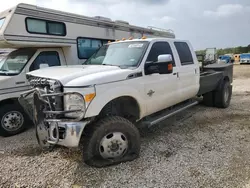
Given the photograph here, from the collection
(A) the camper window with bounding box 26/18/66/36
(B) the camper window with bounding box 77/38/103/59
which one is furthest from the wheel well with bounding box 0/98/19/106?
(B) the camper window with bounding box 77/38/103/59

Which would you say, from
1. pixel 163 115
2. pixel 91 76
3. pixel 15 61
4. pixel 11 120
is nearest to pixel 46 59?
pixel 15 61

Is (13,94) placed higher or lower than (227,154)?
higher

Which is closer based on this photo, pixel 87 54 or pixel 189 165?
pixel 189 165

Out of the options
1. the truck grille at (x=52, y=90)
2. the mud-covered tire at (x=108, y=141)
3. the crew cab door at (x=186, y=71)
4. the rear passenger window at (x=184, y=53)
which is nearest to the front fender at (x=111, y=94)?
the mud-covered tire at (x=108, y=141)

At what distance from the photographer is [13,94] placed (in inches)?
201

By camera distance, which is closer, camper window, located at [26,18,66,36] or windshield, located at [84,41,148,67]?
windshield, located at [84,41,148,67]

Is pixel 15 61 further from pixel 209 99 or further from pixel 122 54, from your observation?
pixel 209 99

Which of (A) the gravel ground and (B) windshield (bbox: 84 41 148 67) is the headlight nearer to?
(A) the gravel ground

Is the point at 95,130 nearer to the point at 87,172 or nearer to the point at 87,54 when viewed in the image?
the point at 87,172

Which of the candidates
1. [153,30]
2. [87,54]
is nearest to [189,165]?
[87,54]

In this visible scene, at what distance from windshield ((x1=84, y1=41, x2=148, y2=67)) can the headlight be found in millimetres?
1260

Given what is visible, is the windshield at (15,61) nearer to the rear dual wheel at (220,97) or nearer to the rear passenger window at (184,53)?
the rear passenger window at (184,53)

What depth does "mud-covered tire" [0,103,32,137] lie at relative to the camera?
16.4 ft

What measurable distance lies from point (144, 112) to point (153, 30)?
6.23 meters
